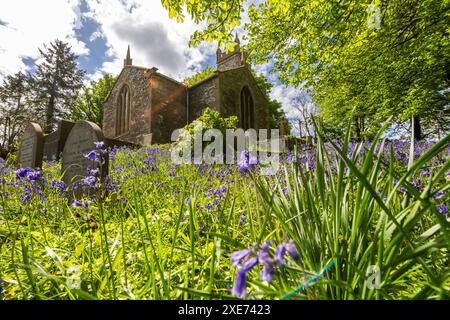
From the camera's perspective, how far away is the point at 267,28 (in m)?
7.86

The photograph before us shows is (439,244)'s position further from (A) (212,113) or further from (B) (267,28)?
(A) (212,113)

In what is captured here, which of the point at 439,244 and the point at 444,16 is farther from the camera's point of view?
the point at 444,16

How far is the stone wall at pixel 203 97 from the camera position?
16792 mm

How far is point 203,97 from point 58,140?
411 inches

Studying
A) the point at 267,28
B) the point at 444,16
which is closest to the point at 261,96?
the point at 267,28

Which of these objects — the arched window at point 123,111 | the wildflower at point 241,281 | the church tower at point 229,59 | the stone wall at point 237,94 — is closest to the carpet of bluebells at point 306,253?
the wildflower at point 241,281

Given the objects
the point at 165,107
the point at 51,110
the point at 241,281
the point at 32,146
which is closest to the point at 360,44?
the point at 241,281

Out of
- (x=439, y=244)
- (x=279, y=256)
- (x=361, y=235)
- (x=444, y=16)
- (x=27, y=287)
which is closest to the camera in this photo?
(x=279, y=256)

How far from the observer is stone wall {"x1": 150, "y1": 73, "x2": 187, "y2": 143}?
53.6 ft

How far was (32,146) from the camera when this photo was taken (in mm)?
6734

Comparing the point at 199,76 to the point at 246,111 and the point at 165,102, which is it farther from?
the point at 165,102

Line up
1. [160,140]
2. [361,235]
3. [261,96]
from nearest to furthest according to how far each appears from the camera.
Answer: [361,235] < [160,140] < [261,96]

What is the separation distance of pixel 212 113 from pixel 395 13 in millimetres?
7054

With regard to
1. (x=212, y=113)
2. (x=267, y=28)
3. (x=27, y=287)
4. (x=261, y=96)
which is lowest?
(x=27, y=287)
